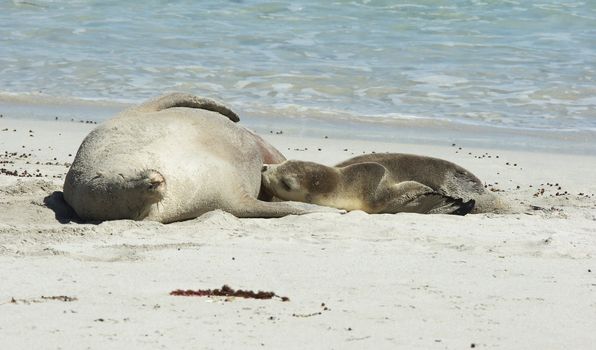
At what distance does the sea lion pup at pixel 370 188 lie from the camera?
729 centimetres

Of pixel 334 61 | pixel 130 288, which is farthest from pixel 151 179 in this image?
pixel 334 61

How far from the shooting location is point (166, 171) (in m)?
6.54

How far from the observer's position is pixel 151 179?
6.32 metres

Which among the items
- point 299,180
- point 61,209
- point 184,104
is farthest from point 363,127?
point 61,209

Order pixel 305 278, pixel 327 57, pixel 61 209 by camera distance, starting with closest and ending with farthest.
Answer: pixel 305 278, pixel 61 209, pixel 327 57

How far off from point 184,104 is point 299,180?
983mm

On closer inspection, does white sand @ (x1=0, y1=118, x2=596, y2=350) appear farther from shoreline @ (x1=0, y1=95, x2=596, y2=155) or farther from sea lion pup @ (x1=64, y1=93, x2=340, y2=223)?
shoreline @ (x1=0, y1=95, x2=596, y2=155)

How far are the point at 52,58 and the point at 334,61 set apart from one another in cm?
405

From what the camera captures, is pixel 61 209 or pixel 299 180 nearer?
pixel 61 209

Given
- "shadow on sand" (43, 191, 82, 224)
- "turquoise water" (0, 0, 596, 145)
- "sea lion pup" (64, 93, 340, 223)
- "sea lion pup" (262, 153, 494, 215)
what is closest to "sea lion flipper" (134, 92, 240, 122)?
"sea lion pup" (64, 93, 340, 223)

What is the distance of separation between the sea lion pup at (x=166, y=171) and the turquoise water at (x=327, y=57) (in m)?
5.28

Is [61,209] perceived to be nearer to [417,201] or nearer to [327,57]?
[417,201]

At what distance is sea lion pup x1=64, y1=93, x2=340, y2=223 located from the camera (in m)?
6.49

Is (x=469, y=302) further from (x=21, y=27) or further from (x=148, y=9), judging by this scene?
(x=148, y=9)
